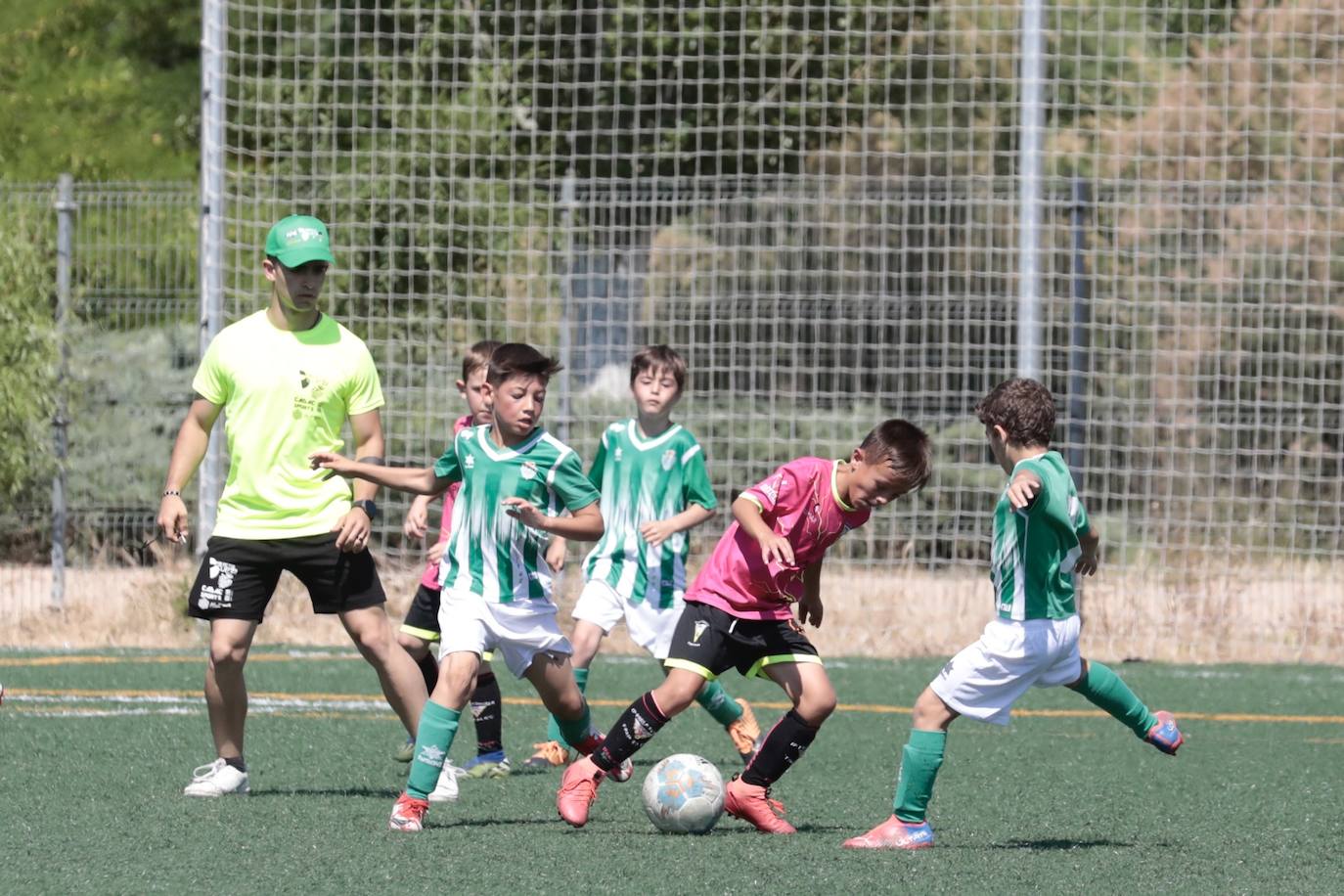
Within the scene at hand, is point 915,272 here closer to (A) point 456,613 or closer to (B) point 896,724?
(B) point 896,724

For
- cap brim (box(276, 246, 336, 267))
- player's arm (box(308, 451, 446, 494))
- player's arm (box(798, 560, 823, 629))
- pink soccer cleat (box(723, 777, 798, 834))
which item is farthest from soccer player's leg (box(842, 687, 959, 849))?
cap brim (box(276, 246, 336, 267))

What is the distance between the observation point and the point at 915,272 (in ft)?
47.5

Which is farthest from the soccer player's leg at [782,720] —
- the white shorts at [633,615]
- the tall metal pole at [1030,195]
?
the tall metal pole at [1030,195]

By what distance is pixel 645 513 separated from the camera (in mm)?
8727

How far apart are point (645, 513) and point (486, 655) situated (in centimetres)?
168

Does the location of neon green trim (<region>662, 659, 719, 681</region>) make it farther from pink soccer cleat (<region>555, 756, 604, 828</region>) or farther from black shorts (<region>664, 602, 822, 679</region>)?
pink soccer cleat (<region>555, 756, 604, 828</region>)

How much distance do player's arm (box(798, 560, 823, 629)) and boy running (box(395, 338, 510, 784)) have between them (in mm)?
1263

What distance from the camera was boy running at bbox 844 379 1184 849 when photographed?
20.4 feet

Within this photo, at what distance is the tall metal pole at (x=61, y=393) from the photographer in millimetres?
13922

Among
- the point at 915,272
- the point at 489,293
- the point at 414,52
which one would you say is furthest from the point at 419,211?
the point at 915,272

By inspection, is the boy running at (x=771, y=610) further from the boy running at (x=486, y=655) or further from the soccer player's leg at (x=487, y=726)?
the soccer player's leg at (x=487, y=726)

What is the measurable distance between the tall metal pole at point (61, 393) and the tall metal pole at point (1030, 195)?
6504mm

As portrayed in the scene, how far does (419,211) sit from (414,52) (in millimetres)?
2119

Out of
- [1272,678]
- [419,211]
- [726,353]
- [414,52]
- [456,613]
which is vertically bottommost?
[1272,678]
